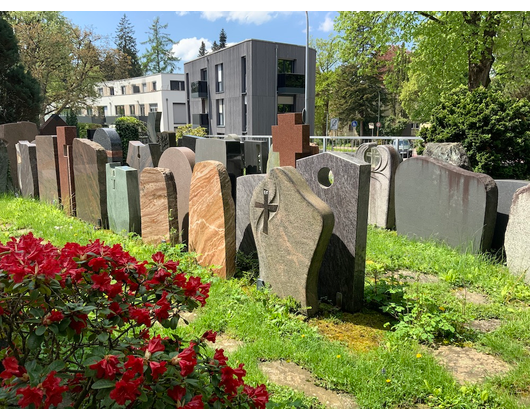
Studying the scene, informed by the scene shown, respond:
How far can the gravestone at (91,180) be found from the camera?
24.7ft

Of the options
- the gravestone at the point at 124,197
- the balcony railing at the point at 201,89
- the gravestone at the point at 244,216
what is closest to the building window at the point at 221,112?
the balcony railing at the point at 201,89

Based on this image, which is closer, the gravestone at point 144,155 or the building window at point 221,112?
the gravestone at point 144,155

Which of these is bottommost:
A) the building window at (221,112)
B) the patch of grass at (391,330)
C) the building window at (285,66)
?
the patch of grass at (391,330)

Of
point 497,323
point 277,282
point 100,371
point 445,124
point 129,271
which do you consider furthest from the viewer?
point 445,124

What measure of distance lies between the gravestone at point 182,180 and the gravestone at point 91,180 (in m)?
1.44

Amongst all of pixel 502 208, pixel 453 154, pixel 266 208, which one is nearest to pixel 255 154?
pixel 453 154

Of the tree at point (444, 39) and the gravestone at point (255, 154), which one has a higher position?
the tree at point (444, 39)

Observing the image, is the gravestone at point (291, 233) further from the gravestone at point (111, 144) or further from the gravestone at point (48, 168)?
the gravestone at point (48, 168)

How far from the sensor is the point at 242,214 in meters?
5.93

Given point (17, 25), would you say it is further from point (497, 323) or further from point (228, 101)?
point (497, 323)

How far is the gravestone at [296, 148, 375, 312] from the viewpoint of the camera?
14.4 feet

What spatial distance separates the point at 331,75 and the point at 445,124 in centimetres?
3604

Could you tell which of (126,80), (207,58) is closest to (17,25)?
(207,58)
